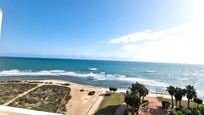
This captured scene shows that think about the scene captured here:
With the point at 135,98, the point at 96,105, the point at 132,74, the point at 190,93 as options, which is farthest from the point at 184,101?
the point at 132,74

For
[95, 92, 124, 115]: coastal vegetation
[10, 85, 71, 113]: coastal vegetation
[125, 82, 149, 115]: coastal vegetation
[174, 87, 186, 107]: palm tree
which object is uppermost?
[174, 87, 186, 107]: palm tree

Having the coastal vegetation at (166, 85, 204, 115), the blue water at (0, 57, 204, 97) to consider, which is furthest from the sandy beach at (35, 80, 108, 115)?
the coastal vegetation at (166, 85, 204, 115)

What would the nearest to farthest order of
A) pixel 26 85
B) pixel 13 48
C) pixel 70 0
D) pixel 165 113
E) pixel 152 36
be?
pixel 165 113, pixel 152 36, pixel 70 0, pixel 26 85, pixel 13 48

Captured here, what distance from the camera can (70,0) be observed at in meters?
5.93

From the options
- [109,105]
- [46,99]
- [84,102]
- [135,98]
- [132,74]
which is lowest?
[46,99]

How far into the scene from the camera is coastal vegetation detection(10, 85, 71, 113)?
4664 mm

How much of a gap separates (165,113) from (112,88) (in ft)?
5.75

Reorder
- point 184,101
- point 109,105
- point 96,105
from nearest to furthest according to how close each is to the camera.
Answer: point 184,101 < point 109,105 < point 96,105

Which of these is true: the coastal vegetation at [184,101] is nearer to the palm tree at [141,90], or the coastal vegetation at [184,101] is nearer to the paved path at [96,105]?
the palm tree at [141,90]

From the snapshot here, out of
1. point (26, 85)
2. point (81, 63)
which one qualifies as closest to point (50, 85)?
point (26, 85)

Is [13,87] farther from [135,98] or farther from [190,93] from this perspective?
[190,93]

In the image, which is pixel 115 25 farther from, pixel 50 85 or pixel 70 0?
pixel 50 85

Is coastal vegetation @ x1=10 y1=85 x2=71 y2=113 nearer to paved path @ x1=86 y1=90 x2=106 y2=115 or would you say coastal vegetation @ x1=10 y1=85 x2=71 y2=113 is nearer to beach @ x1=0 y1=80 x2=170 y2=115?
beach @ x1=0 y1=80 x2=170 y2=115

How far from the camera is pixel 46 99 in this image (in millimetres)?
5484
